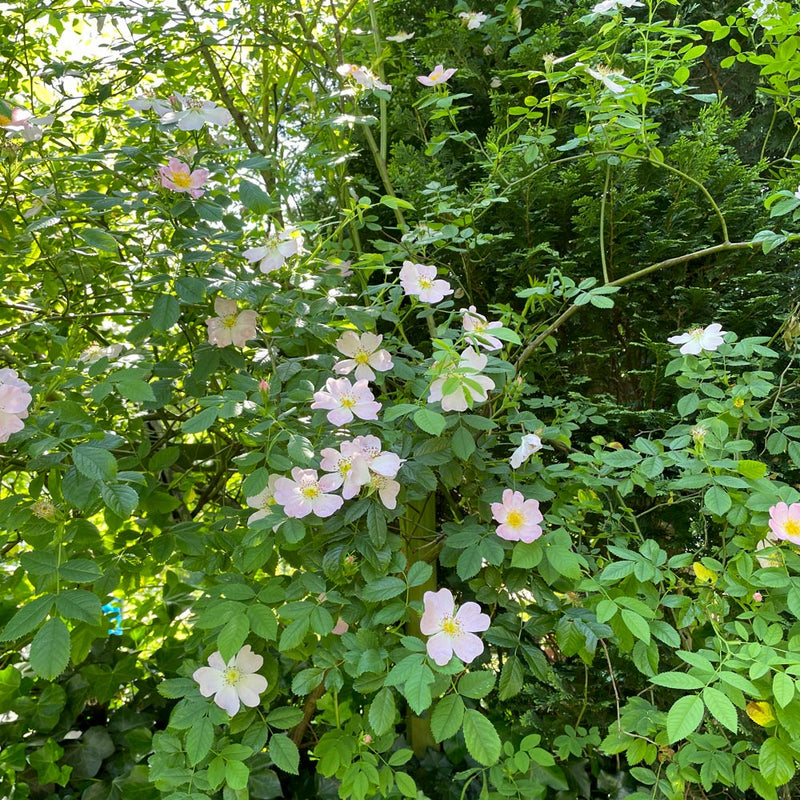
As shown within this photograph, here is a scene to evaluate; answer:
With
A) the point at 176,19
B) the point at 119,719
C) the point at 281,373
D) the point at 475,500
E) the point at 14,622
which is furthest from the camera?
the point at 119,719

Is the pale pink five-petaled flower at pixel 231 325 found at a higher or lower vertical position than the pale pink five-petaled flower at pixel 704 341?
higher

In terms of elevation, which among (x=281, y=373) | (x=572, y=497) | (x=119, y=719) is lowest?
(x=119, y=719)

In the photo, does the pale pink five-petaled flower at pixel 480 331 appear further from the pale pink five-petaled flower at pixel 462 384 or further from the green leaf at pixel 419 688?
the green leaf at pixel 419 688

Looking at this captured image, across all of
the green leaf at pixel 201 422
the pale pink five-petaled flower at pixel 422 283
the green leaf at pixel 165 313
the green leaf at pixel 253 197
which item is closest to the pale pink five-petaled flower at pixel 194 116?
the green leaf at pixel 253 197

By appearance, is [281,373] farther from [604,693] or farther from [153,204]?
[604,693]

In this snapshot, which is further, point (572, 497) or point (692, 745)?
point (572, 497)

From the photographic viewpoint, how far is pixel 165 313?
3.66 feet

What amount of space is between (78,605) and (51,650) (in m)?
0.06

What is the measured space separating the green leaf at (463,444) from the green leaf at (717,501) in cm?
39

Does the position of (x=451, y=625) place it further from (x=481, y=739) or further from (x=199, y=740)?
(x=199, y=740)

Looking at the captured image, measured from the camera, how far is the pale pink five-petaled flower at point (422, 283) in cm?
119

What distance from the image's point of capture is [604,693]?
5.13 feet

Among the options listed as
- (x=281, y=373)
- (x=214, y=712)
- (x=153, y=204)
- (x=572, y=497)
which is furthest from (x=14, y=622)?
(x=572, y=497)

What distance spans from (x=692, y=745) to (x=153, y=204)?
1.33 m
